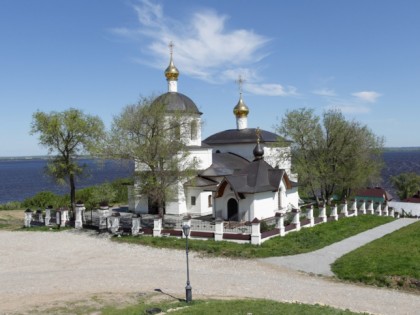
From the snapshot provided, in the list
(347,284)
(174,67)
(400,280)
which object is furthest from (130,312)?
(174,67)

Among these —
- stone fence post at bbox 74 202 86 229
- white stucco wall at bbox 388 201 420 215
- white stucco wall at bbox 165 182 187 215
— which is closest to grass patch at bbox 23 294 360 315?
stone fence post at bbox 74 202 86 229

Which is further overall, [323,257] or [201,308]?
[323,257]

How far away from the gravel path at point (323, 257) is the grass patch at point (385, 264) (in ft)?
1.36

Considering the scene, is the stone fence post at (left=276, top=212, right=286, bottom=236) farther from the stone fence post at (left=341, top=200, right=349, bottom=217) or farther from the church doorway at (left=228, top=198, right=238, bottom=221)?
the stone fence post at (left=341, top=200, right=349, bottom=217)

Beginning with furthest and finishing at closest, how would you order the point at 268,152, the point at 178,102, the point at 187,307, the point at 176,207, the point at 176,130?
the point at 268,152, the point at 178,102, the point at 176,207, the point at 176,130, the point at 187,307

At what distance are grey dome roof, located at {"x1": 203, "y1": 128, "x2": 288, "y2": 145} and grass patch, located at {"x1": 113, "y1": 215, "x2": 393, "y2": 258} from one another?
1254 cm

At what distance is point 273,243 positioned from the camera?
1966cm

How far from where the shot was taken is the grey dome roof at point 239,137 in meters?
35.1

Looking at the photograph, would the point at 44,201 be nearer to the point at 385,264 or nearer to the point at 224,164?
the point at 224,164

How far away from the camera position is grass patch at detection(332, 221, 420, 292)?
45.3 feet

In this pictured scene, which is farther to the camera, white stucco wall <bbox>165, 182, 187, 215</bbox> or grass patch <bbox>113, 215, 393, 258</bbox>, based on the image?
white stucco wall <bbox>165, 182, 187, 215</bbox>

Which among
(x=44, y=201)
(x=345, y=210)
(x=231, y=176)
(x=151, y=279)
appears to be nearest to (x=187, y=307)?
(x=151, y=279)

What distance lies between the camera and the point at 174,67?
1265 inches

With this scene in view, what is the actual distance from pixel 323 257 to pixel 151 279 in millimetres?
7733
